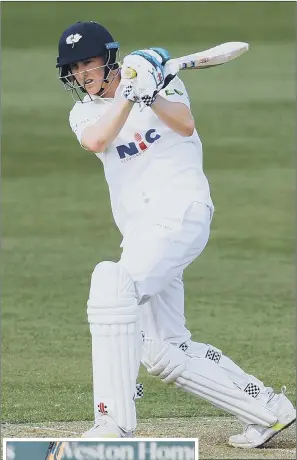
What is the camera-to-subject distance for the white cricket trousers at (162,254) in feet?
15.2

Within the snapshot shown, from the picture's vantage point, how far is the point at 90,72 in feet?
16.0

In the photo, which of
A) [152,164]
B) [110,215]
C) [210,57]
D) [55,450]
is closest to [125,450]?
[55,450]

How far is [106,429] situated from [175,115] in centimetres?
112

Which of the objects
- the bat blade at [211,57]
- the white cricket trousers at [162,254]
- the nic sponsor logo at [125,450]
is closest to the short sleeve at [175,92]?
the bat blade at [211,57]

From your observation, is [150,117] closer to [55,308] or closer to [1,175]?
[55,308]

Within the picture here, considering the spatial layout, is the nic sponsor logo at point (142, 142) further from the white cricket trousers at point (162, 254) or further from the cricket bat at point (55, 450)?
the cricket bat at point (55, 450)

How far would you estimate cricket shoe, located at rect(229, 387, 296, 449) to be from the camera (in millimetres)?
4996

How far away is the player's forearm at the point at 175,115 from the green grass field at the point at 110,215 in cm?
156

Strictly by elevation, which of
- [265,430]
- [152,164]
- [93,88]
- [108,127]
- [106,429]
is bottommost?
[265,430]

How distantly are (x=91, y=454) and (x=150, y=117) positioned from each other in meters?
1.32

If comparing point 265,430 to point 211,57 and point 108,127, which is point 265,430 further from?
point 211,57

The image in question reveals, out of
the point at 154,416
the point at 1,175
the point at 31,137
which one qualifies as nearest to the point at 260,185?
the point at 1,175

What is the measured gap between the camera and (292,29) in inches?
744

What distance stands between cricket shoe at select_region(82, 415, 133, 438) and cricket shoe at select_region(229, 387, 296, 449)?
0.61 meters
